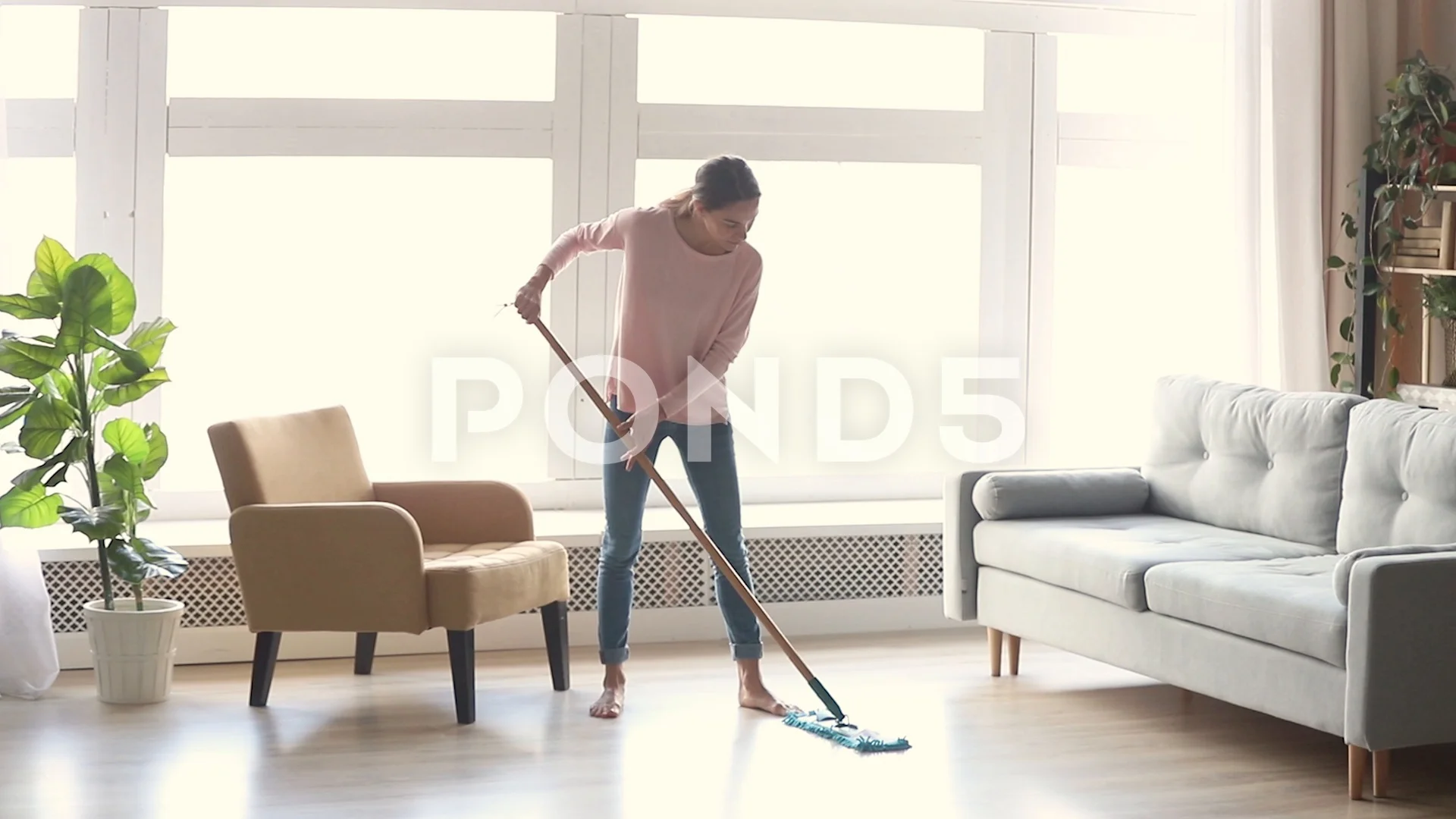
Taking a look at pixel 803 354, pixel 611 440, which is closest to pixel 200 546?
pixel 611 440

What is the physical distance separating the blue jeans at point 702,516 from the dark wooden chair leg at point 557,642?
23 cm

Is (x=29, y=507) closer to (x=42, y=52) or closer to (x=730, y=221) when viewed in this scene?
(x=42, y=52)

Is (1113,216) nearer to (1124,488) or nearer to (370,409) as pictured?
(1124,488)

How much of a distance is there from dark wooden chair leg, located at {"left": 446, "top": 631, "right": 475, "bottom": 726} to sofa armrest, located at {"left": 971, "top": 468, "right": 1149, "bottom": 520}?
4.99ft

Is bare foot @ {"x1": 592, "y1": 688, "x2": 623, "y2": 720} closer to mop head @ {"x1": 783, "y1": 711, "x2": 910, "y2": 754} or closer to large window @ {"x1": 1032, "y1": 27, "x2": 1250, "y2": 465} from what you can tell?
mop head @ {"x1": 783, "y1": 711, "x2": 910, "y2": 754}

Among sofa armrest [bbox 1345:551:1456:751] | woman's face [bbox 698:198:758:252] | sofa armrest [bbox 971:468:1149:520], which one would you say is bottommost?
sofa armrest [bbox 1345:551:1456:751]

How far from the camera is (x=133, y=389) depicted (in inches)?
159

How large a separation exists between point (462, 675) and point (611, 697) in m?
0.38

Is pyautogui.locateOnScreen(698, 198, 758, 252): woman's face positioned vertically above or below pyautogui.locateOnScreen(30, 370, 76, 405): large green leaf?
above

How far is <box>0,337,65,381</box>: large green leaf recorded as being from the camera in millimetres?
3867

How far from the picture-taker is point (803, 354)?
215 inches

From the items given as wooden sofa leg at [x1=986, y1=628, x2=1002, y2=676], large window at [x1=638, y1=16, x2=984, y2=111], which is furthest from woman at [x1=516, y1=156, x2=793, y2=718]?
large window at [x1=638, y1=16, x2=984, y2=111]

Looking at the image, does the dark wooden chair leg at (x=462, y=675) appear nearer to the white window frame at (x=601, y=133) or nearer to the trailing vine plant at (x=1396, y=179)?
the white window frame at (x=601, y=133)

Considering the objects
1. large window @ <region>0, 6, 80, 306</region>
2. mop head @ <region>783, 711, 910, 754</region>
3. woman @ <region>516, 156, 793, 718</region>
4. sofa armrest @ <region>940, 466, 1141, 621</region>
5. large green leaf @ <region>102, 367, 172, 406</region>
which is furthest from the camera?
large window @ <region>0, 6, 80, 306</region>
